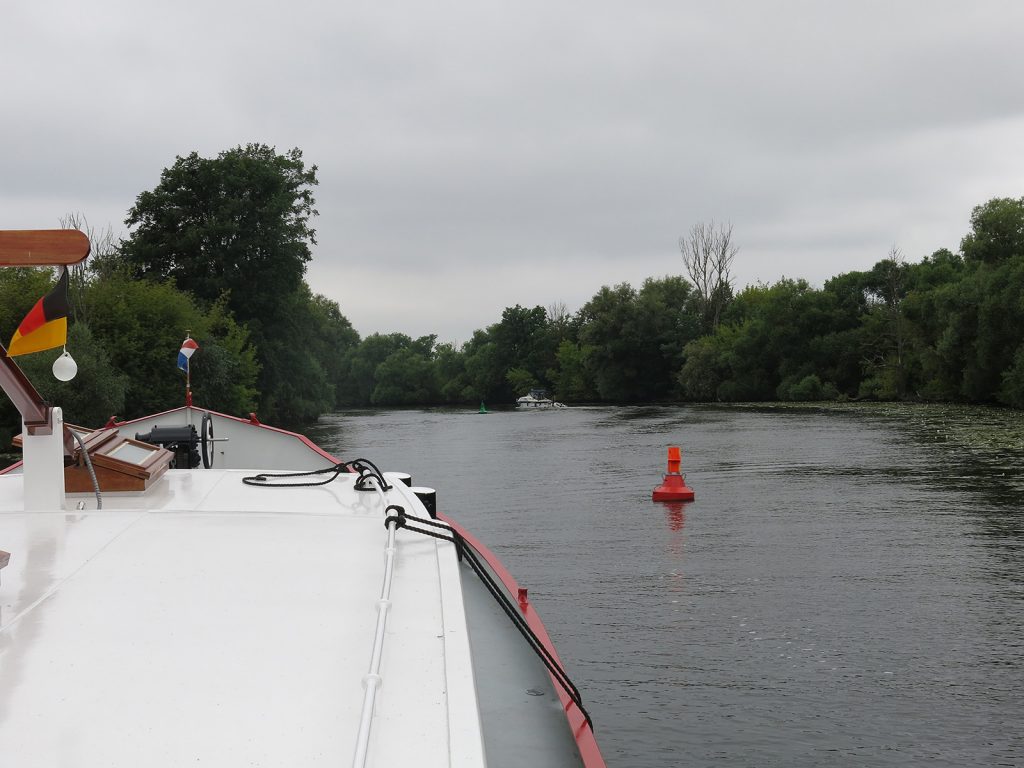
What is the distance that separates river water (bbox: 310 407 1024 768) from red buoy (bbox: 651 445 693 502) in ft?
0.72

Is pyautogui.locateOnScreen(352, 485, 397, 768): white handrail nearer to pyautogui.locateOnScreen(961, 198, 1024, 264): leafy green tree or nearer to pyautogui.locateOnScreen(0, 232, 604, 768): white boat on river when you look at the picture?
pyautogui.locateOnScreen(0, 232, 604, 768): white boat on river

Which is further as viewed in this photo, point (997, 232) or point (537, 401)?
point (537, 401)

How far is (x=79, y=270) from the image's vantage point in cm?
3862

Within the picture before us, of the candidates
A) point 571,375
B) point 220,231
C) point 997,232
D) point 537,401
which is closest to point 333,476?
point 220,231

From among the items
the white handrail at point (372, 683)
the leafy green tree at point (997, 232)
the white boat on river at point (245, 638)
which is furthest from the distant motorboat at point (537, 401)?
the white handrail at point (372, 683)

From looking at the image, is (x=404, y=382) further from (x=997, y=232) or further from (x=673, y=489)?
(x=673, y=489)

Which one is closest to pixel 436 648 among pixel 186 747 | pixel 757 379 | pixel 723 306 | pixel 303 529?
pixel 186 747

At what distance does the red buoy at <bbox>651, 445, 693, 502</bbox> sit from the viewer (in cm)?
1746

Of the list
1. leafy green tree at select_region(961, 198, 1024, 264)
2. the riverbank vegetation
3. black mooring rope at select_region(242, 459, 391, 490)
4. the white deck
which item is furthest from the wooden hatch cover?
leafy green tree at select_region(961, 198, 1024, 264)

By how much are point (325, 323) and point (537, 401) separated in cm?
2628

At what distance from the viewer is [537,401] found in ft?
291

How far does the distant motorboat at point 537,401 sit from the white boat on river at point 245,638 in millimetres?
77562

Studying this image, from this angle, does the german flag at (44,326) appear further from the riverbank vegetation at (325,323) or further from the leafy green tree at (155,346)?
the leafy green tree at (155,346)

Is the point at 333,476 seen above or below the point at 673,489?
above
